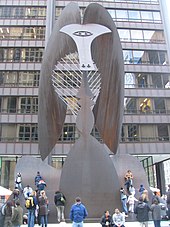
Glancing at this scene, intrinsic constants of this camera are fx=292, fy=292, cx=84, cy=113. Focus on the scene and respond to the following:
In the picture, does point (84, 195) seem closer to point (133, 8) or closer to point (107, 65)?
point (107, 65)

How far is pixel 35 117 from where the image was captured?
3322 cm

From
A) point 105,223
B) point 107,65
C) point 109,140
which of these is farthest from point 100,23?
point 105,223

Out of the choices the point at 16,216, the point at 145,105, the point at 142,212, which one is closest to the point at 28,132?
the point at 145,105

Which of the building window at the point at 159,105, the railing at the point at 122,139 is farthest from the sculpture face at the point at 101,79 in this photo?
the building window at the point at 159,105

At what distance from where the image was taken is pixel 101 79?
58.0ft

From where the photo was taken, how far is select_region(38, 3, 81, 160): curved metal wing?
17297 millimetres

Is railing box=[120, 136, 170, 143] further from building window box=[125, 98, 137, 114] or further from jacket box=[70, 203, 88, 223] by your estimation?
jacket box=[70, 203, 88, 223]

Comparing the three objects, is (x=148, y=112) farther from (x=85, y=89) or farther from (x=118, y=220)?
(x=118, y=220)

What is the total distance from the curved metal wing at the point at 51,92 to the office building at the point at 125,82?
47.2ft

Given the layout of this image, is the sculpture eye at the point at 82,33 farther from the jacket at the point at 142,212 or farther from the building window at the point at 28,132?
the building window at the point at 28,132

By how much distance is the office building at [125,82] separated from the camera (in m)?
32.6

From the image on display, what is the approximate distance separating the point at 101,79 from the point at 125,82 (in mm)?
18574

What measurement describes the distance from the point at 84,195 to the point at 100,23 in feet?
31.3

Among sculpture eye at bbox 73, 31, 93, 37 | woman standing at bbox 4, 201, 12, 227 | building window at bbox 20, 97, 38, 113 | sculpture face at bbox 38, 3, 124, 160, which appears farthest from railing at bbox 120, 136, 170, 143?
woman standing at bbox 4, 201, 12, 227
